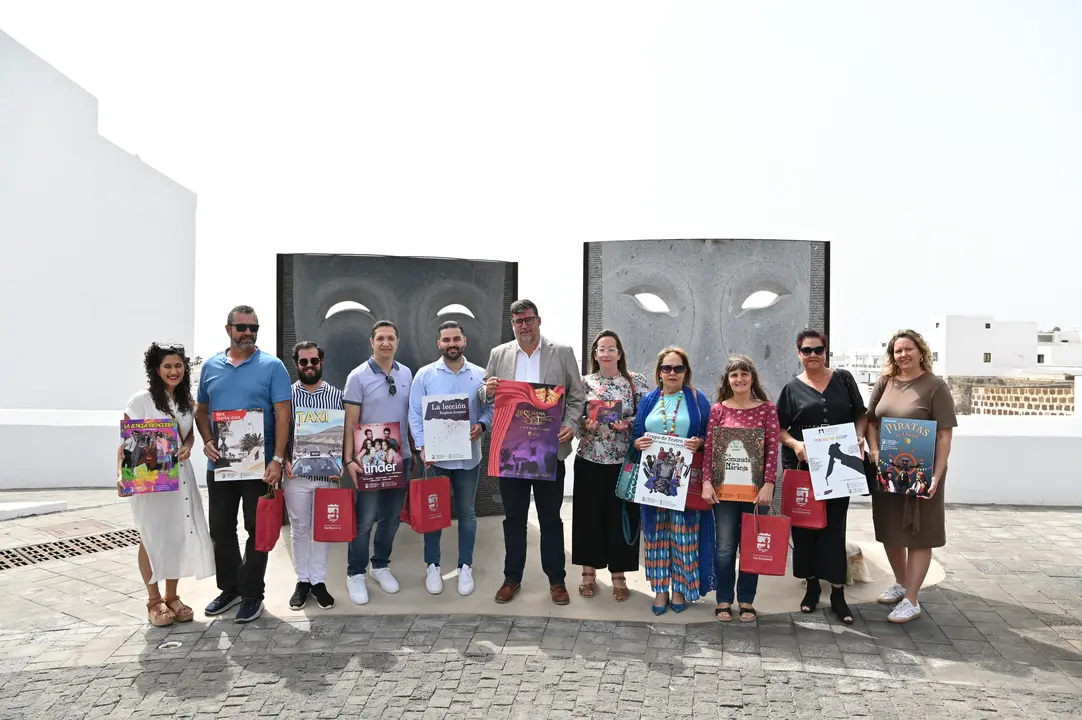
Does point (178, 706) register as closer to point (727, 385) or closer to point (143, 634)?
point (143, 634)

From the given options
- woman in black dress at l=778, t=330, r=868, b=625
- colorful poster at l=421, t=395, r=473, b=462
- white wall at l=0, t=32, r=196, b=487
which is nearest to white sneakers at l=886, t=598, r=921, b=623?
woman in black dress at l=778, t=330, r=868, b=625

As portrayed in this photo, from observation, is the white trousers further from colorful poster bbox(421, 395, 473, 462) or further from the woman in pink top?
the woman in pink top

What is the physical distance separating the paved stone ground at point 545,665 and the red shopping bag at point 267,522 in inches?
17.6

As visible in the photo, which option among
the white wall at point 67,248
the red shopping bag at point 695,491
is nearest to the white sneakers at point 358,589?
the red shopping bag at point 695,491

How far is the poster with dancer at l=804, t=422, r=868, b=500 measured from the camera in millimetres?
4152

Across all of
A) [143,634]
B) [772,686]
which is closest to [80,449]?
[143,634]

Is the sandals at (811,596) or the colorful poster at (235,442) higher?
the colorful poster at (235,442)

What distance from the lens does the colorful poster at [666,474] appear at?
4199 mm

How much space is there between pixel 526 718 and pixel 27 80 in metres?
15.2

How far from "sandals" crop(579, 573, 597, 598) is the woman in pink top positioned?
776 millimetres

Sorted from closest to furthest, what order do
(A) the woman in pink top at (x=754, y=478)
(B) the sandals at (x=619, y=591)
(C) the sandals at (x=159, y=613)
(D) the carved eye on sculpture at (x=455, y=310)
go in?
(A) the woman in pink top at (x=754, y=478) → (C) the sandals at (x=159, y=613) → (B) the sandals at (x=619, y=591) → (D) the carved eye on sculpture at (x=455, y=310)

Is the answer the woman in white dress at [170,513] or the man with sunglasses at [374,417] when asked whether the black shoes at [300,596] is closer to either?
the man with sunglasses at [374,417]

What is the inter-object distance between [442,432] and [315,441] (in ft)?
2.46

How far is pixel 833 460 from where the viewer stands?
4164 millimetres
